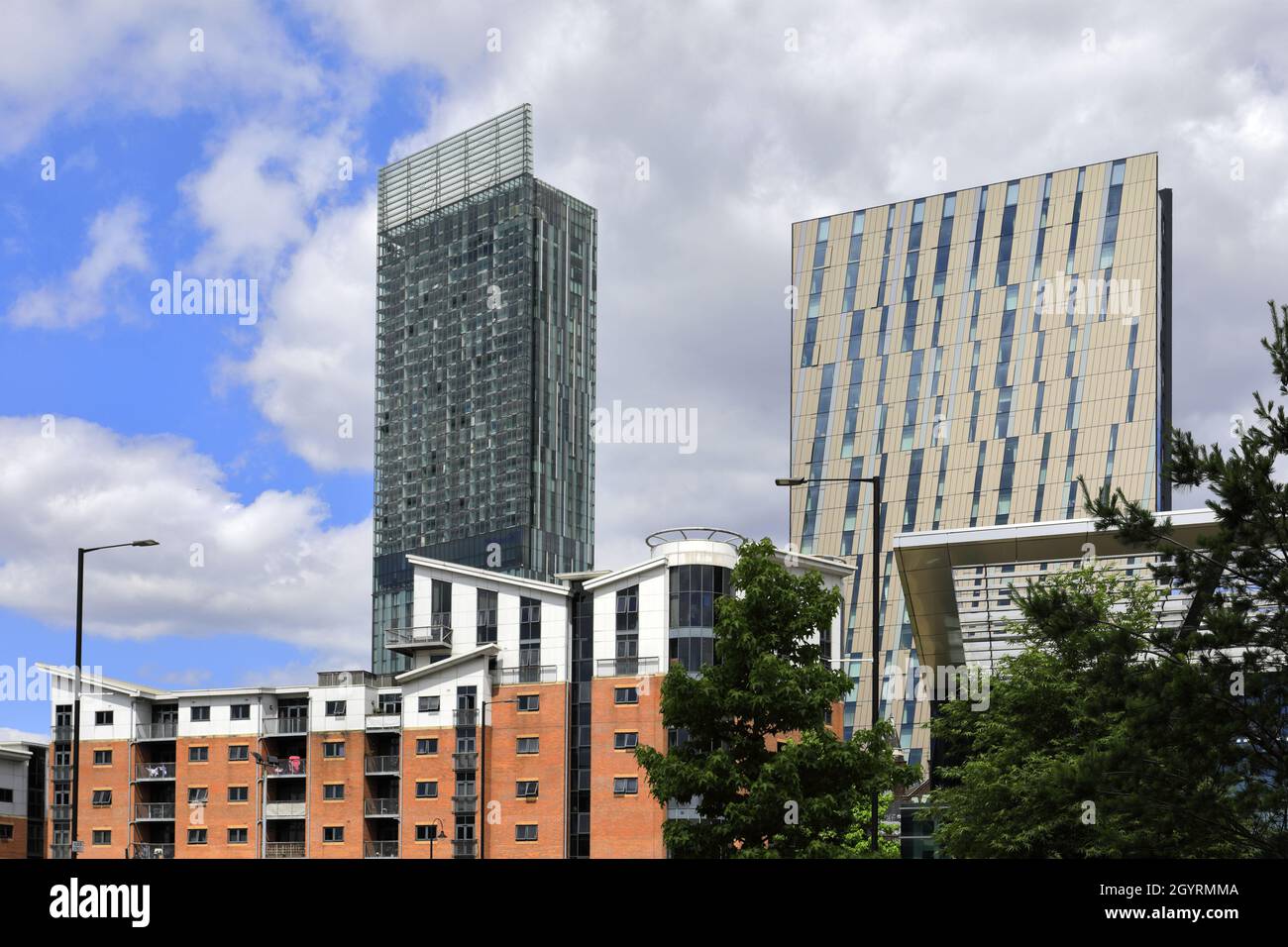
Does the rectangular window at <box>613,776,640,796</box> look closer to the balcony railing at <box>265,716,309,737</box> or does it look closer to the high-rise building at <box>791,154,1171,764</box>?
the balcony railing at <box>265,716,309,737</box>

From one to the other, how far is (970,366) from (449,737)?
63.9 metres

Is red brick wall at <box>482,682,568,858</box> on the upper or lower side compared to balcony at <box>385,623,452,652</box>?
lower

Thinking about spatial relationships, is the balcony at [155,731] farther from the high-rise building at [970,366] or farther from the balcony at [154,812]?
the high-rise building at [970,366]

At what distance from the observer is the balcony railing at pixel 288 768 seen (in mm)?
102438

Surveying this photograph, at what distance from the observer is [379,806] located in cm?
10088

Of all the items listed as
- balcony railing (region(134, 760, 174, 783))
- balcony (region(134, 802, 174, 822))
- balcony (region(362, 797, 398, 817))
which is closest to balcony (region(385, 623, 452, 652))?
balcony (region(362, 797, 398, 817))

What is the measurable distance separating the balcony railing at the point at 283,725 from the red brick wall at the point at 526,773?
14816 millimetres

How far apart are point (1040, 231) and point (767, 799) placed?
379 feet

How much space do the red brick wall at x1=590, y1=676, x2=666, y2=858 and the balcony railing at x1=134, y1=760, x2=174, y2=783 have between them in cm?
3297

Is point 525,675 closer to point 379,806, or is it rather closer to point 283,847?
point 379,806

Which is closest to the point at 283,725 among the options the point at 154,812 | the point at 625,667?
the point at 154,812

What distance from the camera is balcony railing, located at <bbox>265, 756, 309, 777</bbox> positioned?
10244 centimetres

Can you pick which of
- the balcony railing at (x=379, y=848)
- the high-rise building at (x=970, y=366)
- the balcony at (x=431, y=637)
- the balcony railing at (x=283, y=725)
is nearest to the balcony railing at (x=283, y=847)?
the balcony railing at (x=379, y=848)
